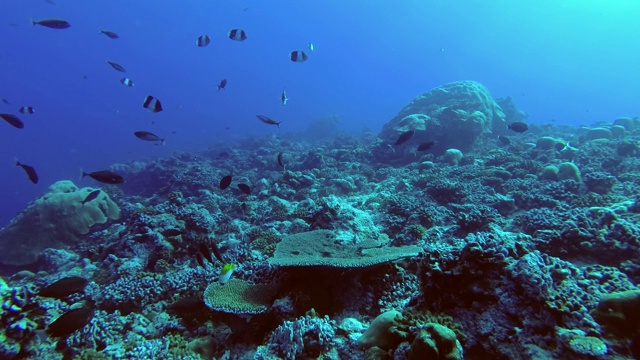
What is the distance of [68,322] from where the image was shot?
421cm

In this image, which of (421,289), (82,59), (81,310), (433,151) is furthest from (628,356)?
(82,59)

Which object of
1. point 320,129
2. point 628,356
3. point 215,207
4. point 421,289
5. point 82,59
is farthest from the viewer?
point 82,59

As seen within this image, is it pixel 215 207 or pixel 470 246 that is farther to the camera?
pixel 215 207

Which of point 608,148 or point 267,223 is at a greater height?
point 608,148

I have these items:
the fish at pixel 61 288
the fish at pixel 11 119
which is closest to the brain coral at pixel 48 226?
the fish at pixel 11 119

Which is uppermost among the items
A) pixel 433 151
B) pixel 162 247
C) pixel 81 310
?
pixel 433 151

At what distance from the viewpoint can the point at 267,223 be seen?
992 cm

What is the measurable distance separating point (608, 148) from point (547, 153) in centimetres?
263

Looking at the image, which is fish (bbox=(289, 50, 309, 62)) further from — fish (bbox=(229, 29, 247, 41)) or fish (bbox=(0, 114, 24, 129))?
fish (bbox=(0, 114, 24, 129))

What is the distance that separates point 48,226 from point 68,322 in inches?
353

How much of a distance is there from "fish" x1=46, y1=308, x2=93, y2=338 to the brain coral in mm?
8258

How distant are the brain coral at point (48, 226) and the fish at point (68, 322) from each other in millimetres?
8258

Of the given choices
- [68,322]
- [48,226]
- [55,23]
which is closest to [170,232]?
[68,322]

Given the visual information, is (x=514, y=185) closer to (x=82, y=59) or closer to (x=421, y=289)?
(x=421, y=289)
